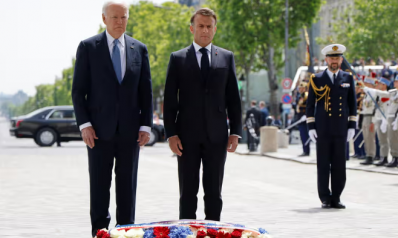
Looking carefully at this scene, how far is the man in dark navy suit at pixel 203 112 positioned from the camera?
671cm

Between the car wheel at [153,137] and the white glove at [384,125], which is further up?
the white glove at [384,125]

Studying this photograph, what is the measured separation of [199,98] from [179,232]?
1674mm

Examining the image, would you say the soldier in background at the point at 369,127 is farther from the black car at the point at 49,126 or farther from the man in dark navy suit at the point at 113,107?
the black car at the point at 49,126

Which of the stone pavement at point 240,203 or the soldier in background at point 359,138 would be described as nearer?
the stone pavement at point 240,203

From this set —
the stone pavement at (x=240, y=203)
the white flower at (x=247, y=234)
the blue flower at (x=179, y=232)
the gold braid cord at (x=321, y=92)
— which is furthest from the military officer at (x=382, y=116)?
the blue flower at (x=179, y=232)

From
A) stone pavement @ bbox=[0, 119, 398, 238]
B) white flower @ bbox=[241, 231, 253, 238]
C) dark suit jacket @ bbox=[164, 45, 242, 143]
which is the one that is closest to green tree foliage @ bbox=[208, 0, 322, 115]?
stone pavement @ bbox=[0, 119, 398, 238]

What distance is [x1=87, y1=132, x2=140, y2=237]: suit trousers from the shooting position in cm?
667

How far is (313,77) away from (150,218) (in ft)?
9.90

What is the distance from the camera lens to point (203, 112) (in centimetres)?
670

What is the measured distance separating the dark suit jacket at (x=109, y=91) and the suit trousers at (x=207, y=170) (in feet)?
1.34

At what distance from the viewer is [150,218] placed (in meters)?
9.73

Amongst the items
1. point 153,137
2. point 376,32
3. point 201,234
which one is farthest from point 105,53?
point 376,32

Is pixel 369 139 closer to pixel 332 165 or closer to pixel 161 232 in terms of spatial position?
pixel 332 165

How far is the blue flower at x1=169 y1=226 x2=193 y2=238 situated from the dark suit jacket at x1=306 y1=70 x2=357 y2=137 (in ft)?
19.9
